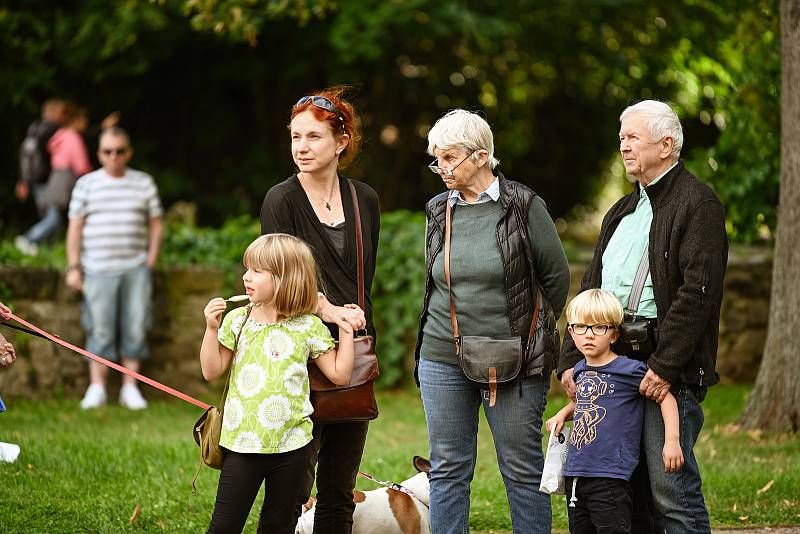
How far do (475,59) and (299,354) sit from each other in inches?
400

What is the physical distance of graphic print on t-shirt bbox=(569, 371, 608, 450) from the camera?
399 cm

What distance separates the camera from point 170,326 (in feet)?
29.1

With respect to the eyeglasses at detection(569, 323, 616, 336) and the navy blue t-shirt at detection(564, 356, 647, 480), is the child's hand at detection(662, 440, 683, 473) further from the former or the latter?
the eyeglasses at detection(569, 323, 616, 336)

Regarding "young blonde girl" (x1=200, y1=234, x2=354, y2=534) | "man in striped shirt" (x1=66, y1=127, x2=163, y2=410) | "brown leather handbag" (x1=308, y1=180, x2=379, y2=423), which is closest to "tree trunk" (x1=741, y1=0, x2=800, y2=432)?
"brown leather handbag" (x1=308, y1=180, x2=379, y2=423)

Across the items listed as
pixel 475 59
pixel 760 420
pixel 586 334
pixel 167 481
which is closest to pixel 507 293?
pixel 586 334

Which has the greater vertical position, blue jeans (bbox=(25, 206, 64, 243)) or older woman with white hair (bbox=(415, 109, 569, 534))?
older woman with white hair (bbox=(415, 109, 569, 534))

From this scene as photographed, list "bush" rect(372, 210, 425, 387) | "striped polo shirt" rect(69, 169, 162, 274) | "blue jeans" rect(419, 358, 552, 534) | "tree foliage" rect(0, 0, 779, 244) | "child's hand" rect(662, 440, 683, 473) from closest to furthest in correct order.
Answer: "child's hand" rect(662, 440, 683, 473), "blue jeans" rect(419, 358, 552, 534), "striped polo shirt" rect(69, 169, 162, 274), "bush" rect(372, 210, 425, 387), "tree foliage" rect(0, 0, 779, 244)

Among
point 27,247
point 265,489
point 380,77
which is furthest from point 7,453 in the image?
point 380,77

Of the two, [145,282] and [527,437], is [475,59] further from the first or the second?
[527,437]

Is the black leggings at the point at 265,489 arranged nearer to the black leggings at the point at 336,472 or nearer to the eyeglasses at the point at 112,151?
the black leggings at the point at 336,472

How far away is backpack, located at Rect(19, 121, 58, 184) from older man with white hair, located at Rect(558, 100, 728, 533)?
759cm

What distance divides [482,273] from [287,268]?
74cm

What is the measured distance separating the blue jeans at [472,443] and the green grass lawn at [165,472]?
3.97 ft

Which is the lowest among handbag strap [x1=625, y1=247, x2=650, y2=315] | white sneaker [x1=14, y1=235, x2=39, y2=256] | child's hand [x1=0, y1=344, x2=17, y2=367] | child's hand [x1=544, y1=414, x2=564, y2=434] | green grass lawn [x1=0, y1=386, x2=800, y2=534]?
green grass lawn [x1=0, y1=386, x2=800, y2=534]
